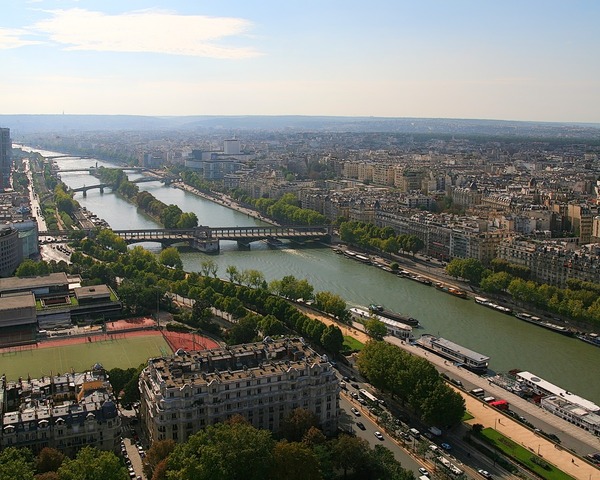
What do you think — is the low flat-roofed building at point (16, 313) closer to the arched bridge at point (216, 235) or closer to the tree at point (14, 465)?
the tree at point (14, 465)

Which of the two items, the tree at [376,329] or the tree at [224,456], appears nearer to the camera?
the tree at [224,456]

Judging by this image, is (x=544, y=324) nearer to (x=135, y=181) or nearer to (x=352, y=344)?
(x=352, y=344)

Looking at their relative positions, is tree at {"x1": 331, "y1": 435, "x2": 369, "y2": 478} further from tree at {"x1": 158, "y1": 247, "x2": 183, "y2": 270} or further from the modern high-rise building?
the modern high-rise building

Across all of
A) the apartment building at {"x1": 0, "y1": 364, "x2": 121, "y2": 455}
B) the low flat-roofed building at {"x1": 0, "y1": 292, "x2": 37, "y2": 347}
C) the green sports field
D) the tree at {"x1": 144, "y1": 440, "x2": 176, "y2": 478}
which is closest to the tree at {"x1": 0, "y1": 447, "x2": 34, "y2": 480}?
the apartment building at {"x1": 0, "y1": 364, "x2": 121, "y2": 455}

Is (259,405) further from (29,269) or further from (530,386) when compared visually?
(29,269)

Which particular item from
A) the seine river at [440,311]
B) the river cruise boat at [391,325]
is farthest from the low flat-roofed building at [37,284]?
the river cruise boat at [391,325]

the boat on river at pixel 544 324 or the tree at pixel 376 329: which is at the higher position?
the tree at pixel 376 329

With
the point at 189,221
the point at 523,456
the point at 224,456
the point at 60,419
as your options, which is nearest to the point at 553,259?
the point at 523,456

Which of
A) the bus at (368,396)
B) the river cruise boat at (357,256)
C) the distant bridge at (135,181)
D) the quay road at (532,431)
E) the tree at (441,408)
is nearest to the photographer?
the quay road at (532,431)
